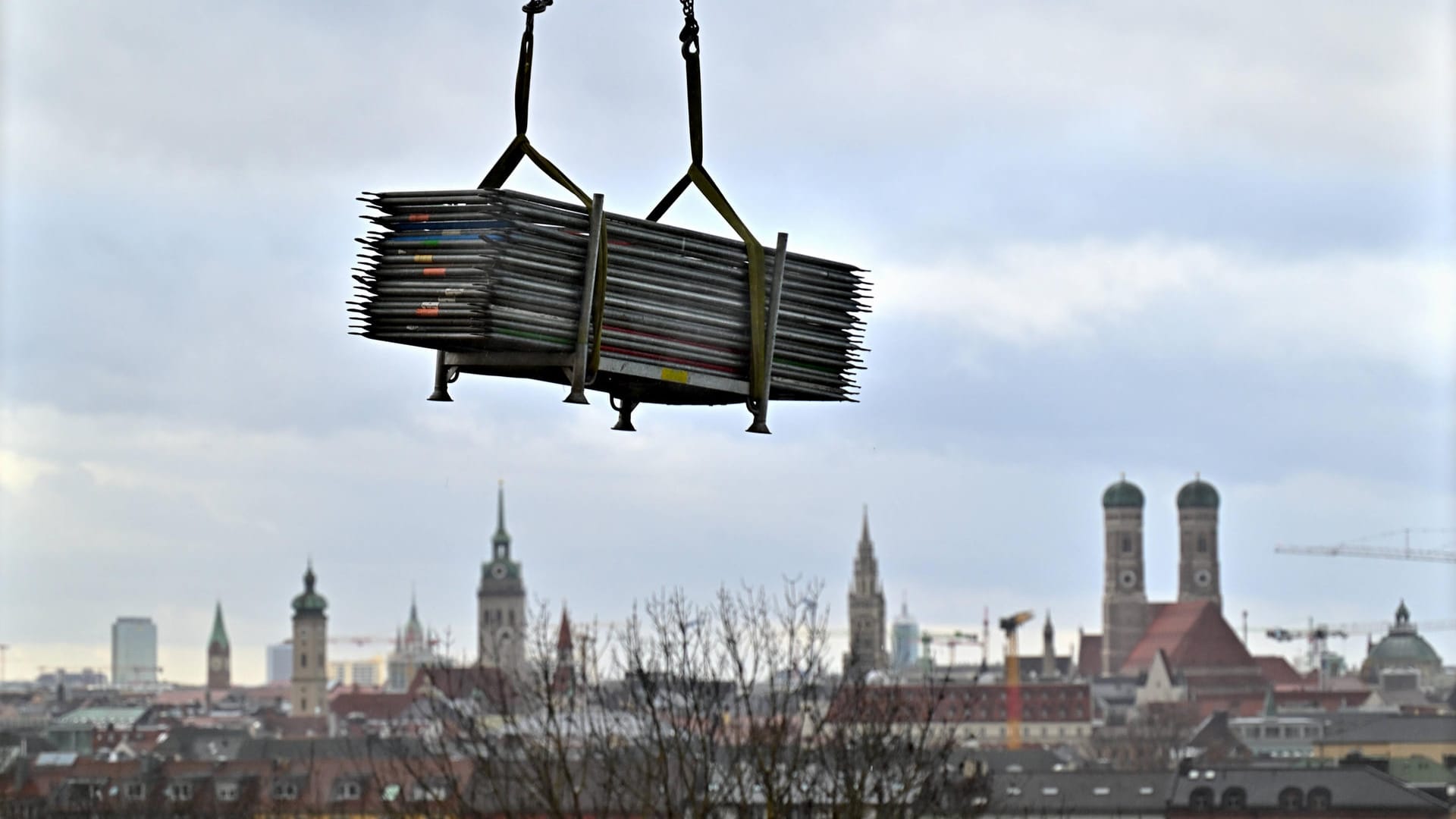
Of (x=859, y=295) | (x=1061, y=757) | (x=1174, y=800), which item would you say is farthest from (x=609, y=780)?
(x=1061, y=757)

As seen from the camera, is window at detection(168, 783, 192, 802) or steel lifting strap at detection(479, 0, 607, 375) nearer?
steel lifting strap at detection(479, 0, 607, 375)

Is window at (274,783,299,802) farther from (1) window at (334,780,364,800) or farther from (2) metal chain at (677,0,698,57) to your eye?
(2) metal chain at (677,0,698,57)

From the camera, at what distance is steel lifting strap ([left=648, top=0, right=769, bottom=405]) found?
489 cm

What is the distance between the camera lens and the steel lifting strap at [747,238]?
4895mm

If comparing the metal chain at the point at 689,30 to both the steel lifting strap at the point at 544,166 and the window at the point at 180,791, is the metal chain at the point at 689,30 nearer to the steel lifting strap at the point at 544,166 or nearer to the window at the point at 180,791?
the steel lifting strap at the point at 544,166

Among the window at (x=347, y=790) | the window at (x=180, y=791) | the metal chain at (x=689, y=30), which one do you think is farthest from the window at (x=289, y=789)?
the metal chain at (x=689, y=30)

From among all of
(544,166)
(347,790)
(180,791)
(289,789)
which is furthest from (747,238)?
(347,790)

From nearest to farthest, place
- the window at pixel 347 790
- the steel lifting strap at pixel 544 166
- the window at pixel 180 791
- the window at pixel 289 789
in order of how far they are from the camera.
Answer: the steel lifting strap at pixel 544 166, the window at pixel 180 791, the window at pixel 289 789, the window at pixel 347 790

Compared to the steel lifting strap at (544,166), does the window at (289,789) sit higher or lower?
lower

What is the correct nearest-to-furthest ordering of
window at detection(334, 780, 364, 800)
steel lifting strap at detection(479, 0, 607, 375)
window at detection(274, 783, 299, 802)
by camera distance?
steel lifting strap at detection(479, 0, 607, 375) → window at detection(274, 783, 299, 802) → window at detection(334, 780, 364, 800)

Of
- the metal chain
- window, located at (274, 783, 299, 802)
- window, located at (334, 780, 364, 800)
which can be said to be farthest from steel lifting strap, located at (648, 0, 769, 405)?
window, located at (334, 780, 364, 800)

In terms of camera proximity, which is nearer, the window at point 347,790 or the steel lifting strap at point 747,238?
the steel lifting strap at point 747,238

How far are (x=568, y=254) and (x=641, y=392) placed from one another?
1.61 feet

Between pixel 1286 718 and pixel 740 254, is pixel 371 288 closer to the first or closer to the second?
pixel 740 254
